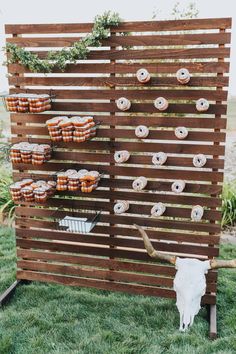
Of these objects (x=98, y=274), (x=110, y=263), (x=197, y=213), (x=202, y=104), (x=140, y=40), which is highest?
(x=140, y=40)

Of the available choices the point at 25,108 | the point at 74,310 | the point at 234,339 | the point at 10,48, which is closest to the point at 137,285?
the point at 74,310

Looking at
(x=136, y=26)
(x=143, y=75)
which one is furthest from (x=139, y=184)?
(x=136, y=26)

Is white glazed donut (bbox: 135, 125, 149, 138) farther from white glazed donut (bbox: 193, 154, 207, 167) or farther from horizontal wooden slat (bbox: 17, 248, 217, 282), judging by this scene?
horizontal wooden slat (bbox: 17, 248, 217, 282)

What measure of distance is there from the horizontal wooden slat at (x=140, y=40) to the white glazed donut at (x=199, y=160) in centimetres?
101

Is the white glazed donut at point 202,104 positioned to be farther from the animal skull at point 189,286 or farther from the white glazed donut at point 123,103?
the animal skull at point 189,286

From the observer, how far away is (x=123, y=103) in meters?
4.07

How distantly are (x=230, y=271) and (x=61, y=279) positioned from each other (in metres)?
1.99

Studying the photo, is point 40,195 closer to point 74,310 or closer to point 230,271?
point 74,310

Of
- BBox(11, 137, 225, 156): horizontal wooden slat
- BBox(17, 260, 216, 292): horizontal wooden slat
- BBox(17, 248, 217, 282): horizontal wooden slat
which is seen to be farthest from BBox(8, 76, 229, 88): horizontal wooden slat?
BBox(17, 260, 216, 292): horizontal wooden slat

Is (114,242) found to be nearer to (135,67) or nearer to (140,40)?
(135,67)

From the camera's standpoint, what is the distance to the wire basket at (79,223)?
4247 millimetres

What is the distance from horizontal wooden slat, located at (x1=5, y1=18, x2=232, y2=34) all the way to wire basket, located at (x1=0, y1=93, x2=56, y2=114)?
0.64 m

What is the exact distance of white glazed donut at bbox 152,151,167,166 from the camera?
13.4ft

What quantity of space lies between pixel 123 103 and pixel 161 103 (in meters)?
0.35
